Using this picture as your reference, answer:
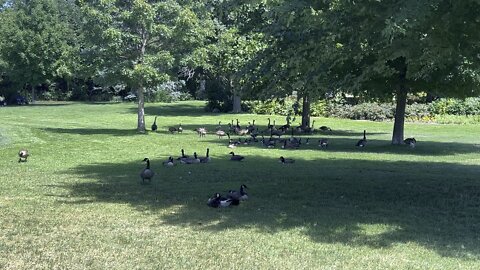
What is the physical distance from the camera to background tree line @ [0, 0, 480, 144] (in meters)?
11.0

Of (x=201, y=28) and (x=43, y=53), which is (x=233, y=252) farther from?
(x=43, y=53)

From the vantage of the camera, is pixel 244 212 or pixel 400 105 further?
pixel 400 105

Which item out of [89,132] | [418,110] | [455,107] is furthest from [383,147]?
[455,107]

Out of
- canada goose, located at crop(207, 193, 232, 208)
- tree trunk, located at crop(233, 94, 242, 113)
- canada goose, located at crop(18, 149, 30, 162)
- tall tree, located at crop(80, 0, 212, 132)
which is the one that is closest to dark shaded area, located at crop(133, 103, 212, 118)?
tree trunk, located at crop(233, 94, 242, 113)

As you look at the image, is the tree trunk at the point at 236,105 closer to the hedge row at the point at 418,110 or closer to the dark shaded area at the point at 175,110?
the dark shaded area at the point at 175,110

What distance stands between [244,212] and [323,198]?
237 cm

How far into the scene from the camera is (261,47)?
90.5 feet

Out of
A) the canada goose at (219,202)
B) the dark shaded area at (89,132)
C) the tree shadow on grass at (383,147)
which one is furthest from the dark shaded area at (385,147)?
the canada goose at (219,202)

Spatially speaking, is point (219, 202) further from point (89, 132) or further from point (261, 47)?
point (89, 132)

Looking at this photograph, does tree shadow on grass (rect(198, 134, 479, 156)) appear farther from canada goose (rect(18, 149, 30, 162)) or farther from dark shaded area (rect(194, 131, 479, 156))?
canada goose (rect(18, 149, 30, 162))

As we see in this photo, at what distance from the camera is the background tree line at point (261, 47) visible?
11.0m

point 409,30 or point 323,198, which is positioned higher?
point 409,30

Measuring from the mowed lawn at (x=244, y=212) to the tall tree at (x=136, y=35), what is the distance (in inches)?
334

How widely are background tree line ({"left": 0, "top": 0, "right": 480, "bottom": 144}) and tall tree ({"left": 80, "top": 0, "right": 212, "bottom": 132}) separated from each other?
0.20 feet
